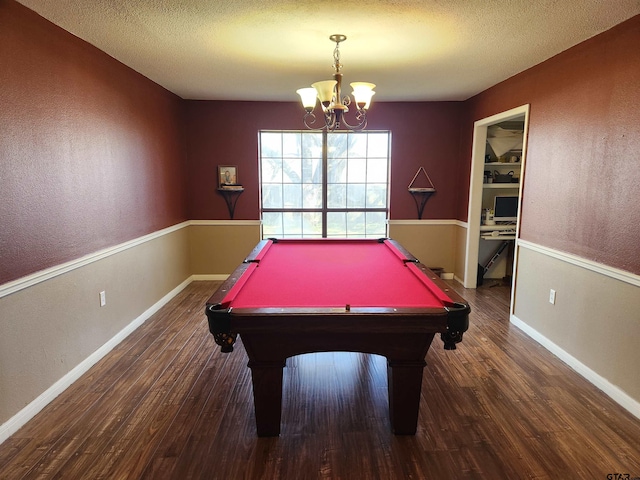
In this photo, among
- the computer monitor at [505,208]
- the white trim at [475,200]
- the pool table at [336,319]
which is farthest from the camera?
the computer monitor at [505,208]

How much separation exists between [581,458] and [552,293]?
153 centimetres

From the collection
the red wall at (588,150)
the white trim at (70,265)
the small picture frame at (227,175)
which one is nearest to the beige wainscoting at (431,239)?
the red wall at (588,150)

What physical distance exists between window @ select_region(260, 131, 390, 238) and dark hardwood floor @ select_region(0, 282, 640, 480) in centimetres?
260

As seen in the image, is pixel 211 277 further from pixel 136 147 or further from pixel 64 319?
pixel 64 319

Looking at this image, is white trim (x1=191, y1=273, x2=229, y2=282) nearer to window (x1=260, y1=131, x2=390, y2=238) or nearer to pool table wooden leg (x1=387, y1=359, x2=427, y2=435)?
window (x1=260, y1=131, x2=390, y2=238)

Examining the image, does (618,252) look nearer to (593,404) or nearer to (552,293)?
(552,293)

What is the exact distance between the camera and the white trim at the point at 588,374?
2.34 metres

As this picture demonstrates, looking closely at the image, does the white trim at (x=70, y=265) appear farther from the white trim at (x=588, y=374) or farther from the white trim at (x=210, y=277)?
the white trim at (x=588, y=374)

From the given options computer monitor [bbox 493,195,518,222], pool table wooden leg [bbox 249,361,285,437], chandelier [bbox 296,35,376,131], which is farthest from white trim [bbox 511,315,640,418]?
chandelier [bbox 296,35,376,131]

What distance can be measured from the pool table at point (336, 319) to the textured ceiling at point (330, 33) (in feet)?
5.19

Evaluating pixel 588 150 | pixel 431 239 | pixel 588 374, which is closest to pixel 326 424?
pixel 588 374

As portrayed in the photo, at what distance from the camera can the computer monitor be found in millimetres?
4879

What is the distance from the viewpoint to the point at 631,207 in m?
2.38

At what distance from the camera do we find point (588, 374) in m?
2.70
